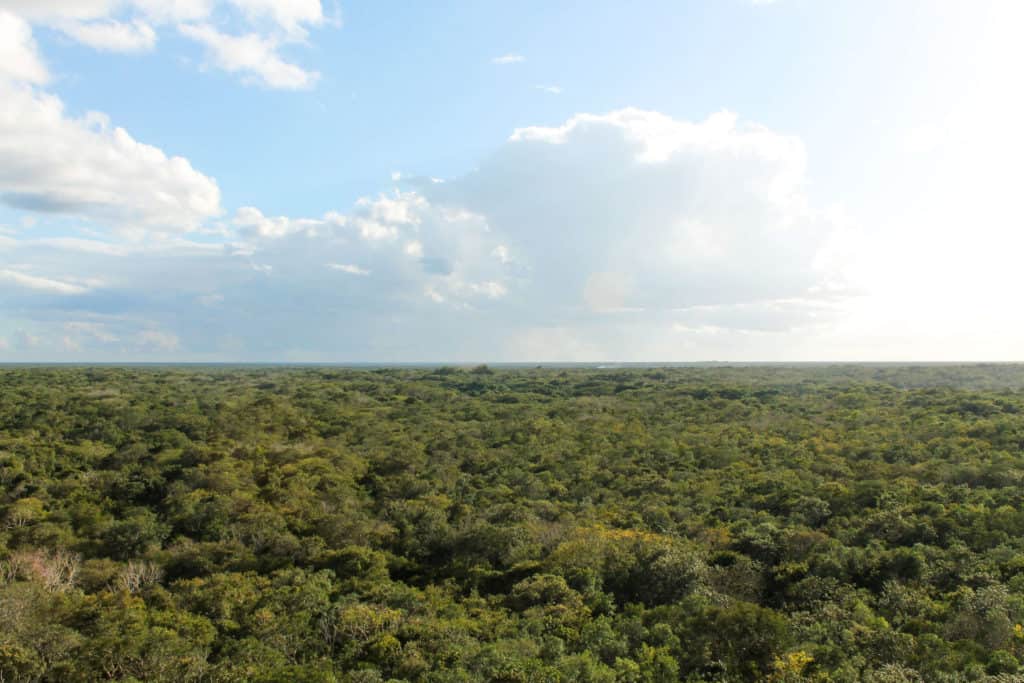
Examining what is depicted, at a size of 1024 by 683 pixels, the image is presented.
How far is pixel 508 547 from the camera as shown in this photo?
3000 centimetres

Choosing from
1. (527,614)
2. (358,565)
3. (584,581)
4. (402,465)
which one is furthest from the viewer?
(402,465)

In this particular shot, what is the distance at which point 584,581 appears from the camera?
25969 millimetres

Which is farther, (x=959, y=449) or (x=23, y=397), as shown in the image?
(x=23, y=397)

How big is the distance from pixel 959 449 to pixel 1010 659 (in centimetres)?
3019

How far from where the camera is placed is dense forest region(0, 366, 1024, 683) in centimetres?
1933

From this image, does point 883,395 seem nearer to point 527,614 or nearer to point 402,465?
point 402,465

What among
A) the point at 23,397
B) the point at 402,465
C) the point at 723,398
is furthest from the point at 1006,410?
the point at 23,397

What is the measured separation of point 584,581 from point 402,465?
23016mm

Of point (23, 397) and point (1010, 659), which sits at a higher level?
point (23, 397)

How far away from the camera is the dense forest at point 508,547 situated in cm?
1933

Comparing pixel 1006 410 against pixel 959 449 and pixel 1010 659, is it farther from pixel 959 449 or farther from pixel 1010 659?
pixel 1010 659

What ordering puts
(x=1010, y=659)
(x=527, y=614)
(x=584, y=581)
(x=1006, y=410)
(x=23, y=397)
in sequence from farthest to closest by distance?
(x=23, y=397), (x=1006, y=410), (x=584, y=581), (x=527, y=614), (x=1010, y=659)

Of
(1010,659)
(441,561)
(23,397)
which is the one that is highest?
(23,397)

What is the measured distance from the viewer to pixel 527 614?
23250 millimetres
